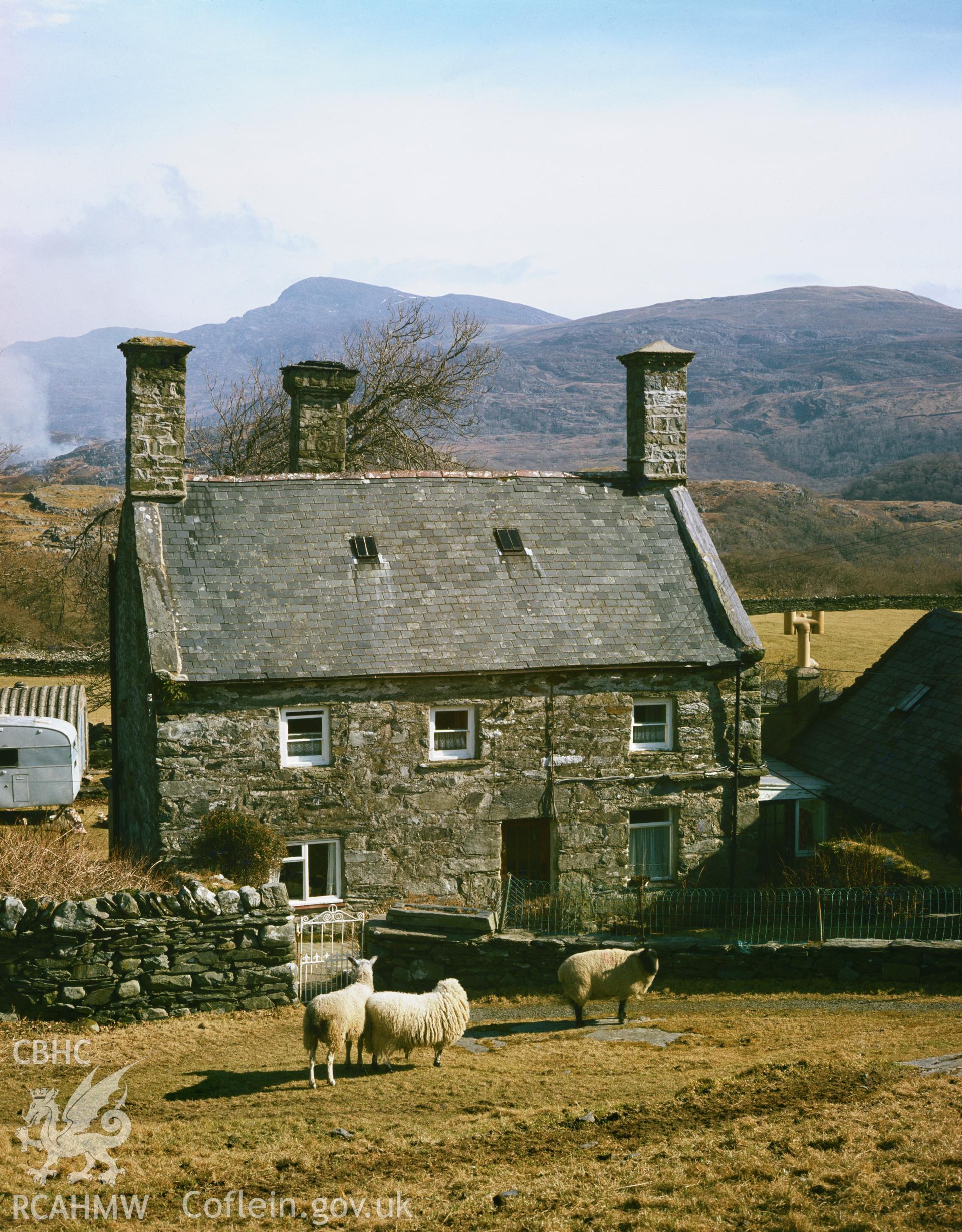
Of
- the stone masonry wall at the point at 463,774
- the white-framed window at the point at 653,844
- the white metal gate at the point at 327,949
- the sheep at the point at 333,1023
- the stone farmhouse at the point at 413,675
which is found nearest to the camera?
the sheep at the point at 333,1023

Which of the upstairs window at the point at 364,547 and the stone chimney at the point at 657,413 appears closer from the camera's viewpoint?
Answer: the upstairs window at the point at 364,547

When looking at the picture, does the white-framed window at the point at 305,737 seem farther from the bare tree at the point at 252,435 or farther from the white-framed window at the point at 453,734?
the bare tree at the point at 252,435

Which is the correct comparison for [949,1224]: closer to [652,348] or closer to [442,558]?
[442,558]

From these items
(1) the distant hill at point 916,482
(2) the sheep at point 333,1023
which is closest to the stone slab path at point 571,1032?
(2) the sheep at point 333,1023

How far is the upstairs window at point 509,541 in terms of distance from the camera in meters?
24.2

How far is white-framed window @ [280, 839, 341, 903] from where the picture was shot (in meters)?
21.4

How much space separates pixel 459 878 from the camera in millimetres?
21906

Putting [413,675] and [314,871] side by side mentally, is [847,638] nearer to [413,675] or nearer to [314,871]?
[413,675]

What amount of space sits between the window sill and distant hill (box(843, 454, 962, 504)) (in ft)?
442

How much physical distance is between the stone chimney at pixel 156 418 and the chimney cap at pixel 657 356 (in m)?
9.46

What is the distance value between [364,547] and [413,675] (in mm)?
3404

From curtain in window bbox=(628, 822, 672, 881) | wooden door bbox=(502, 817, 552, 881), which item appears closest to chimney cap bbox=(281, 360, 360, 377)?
wooden door bbox=(502, 817, 552, 881)

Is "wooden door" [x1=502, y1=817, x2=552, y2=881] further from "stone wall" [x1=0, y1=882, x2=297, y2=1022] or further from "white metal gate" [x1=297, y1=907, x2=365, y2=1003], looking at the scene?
"stone wall" [x1=0, y1=882, x2=297, y2=1022]

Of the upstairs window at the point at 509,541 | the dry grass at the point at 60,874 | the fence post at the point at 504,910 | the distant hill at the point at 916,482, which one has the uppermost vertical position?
the distant hill at the point at 916,482
